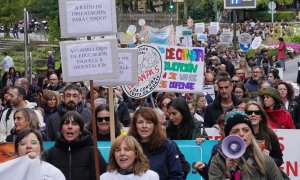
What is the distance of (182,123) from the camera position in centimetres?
966

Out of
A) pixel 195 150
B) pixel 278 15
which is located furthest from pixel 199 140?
pixel 278 15

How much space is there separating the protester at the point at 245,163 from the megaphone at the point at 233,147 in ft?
0.43

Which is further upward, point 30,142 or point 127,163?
point 30,142

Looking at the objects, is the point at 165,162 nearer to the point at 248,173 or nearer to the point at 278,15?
the point at 248,173

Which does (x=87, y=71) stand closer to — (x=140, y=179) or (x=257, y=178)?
(x=140, y=179)

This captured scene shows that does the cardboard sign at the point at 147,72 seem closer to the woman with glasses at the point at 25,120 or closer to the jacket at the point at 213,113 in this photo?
the jacket at the point at 213,113

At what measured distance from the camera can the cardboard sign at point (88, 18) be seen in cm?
811

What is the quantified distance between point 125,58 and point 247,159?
375 cm

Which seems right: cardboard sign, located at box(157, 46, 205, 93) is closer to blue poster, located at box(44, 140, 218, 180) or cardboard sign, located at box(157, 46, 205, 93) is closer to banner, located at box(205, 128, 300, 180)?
banner, located at box(205, 128, 300, 180)

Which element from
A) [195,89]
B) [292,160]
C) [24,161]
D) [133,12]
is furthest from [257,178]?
[133,12]

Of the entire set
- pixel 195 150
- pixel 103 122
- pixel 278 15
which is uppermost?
pixel 103 122

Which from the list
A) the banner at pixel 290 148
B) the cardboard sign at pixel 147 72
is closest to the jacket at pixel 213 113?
the banner at pixel 290 148

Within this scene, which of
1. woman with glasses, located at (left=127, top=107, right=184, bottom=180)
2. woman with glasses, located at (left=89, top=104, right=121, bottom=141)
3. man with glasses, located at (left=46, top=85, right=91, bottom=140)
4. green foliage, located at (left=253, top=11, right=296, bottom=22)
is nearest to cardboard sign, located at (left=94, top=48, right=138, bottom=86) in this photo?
woman with glasses, located at (left=89, top=104, right=121, bottom=141)

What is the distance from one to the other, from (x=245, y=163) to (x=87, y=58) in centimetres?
200
